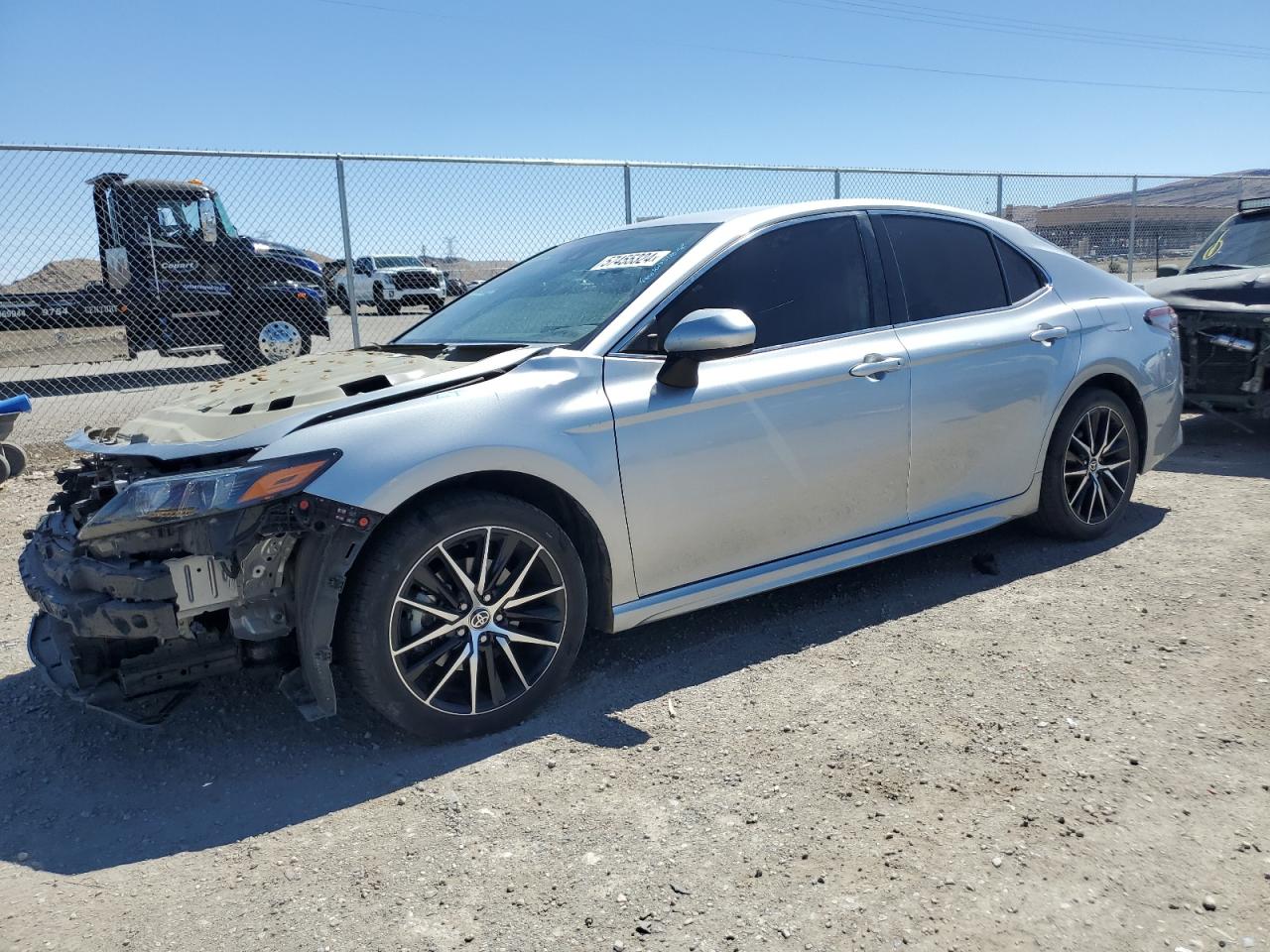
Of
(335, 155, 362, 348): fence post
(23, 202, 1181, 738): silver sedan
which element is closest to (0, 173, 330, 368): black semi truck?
(335, 155, 362, 348): fence post

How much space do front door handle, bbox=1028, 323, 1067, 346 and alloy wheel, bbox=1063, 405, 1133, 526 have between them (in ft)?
1.43

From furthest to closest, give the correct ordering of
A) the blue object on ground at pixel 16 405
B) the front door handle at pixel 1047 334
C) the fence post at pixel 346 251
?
1. the fence post at pixel 346 251
2. the blue object on ground at pixel 16 405
3. the front door handle at pixel 1047 334

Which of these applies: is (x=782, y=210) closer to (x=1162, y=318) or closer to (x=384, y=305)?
(x=1162, y=318)

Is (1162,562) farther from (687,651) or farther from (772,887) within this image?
(772,887)

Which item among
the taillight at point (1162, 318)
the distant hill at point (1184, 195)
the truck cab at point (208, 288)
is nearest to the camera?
the taillight at point (1162, 318)

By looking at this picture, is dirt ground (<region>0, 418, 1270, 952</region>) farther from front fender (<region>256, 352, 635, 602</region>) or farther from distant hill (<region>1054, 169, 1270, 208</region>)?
distant hill (<region>1054, 169, 1270, 208</region>)

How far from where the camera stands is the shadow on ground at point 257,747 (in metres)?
2.78

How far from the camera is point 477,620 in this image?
10.1 ft

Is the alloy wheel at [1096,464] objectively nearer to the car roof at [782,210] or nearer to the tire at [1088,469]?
the tire at [1088,469]

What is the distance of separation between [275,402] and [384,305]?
23.7ft

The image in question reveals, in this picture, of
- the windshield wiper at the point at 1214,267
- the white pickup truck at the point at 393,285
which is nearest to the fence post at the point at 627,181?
the white pickup truck at the point at 393,285

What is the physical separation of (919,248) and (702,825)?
2.83m

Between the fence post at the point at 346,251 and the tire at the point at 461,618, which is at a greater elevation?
the fence post at the point at 346,251

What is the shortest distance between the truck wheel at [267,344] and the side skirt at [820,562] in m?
9.15
